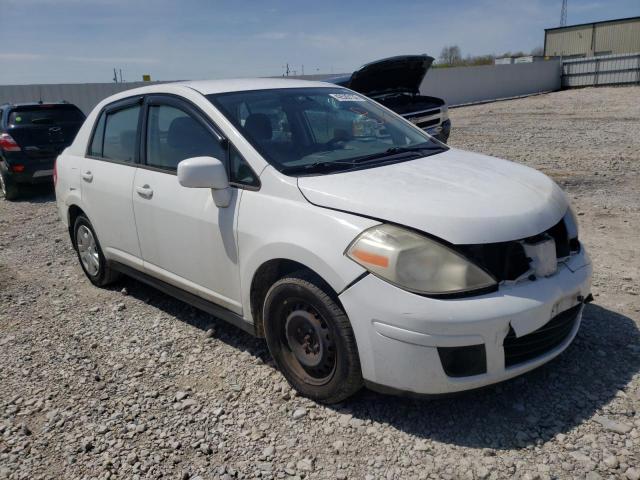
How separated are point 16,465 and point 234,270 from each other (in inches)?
59.0

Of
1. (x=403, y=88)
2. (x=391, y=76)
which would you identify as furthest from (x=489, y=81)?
(x=391, y=76)

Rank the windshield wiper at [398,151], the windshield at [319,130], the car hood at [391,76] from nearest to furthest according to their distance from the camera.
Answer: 1. the windshield at [319,130]
2. the windshield wiper at [398,151]
3. the car hood at [391,76]

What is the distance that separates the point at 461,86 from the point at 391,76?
19661 mm

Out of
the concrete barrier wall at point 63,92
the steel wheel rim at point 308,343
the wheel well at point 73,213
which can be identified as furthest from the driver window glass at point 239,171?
the concrete barrier wall at point 63,92

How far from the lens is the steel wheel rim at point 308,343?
2.94 meters

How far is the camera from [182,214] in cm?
364

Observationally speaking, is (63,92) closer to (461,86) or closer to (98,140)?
(98,140)

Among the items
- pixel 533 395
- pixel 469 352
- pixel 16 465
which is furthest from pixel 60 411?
pixel 533 395

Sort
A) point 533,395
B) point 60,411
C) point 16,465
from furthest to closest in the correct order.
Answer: point 60,411 → point 533,395 → point 16,465

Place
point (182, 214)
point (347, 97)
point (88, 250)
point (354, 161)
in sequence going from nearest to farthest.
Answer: point (354, 161), point (182, 214), point (347, 97), point (88, 250)

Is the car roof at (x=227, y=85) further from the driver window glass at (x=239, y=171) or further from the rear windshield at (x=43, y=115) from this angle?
the rear windshield at (x=43, y=115)

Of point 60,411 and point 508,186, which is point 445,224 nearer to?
point 508,186

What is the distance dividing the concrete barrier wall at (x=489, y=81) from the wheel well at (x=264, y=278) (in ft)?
75.8

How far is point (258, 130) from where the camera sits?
3488mm
